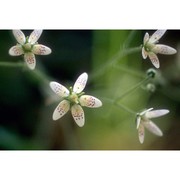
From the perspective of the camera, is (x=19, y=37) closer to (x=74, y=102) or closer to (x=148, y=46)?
(x=74, y=102)

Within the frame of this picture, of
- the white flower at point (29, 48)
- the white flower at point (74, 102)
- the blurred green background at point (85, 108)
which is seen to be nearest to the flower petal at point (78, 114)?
the white flower at point (74, 102)

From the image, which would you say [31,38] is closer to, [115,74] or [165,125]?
[115,74]

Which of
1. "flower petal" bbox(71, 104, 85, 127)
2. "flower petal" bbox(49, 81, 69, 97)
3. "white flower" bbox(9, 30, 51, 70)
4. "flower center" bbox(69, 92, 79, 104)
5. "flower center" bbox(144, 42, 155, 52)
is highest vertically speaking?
"white flower" bbox(9, 30, 51, 70)

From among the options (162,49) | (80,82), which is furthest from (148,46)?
(80,82)

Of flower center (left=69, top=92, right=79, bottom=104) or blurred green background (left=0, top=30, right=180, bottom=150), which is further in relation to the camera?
blurred green background (left=0, top=30, right=180, bottom=150)

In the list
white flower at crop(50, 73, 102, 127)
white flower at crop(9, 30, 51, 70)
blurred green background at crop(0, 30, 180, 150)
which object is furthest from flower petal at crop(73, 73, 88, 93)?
blurred green background at crop(0, 30, 180, 150)

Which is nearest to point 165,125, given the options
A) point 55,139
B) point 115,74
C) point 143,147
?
point 143,147

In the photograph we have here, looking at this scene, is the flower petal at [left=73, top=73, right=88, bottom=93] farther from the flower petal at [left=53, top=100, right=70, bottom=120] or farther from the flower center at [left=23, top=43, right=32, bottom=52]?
the flower center at [left=23, top=43, right=32, bottom=52]
